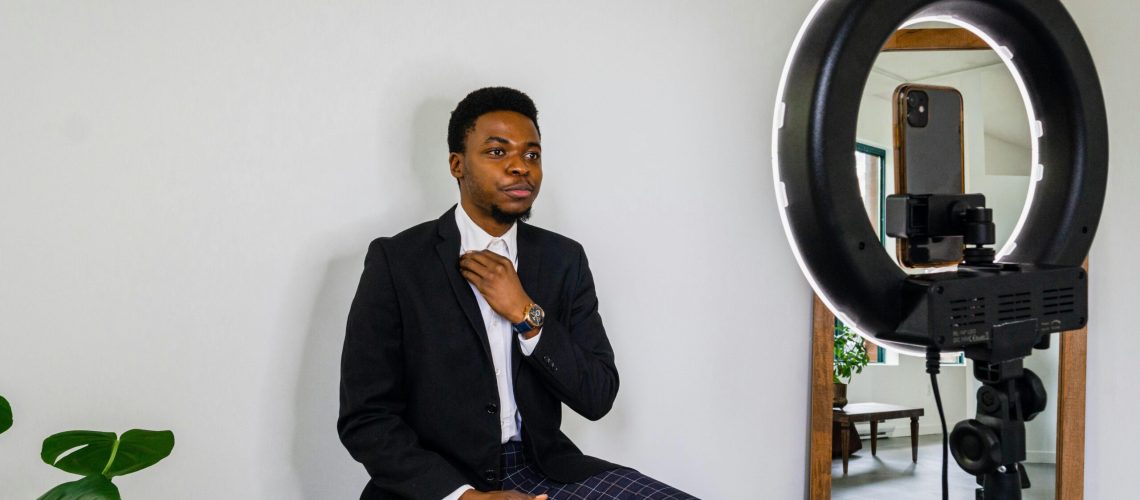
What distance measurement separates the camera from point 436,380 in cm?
160

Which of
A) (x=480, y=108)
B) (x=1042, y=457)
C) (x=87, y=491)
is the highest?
(x=480, y=108)

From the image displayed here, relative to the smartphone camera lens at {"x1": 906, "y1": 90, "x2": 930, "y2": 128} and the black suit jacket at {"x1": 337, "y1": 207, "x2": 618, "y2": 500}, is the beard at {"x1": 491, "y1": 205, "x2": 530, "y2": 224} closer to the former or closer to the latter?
the black suit jacket at {"x1": 337, "y1": 207, "x2": 618, "y2": 500}

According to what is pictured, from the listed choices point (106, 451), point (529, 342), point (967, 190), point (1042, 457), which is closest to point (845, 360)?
point (967, 190)

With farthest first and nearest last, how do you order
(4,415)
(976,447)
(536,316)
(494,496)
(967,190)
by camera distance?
(967,190), (536,316), (494,496), (4,415), (976,447)

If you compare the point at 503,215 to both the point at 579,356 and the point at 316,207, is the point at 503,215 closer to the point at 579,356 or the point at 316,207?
the point at 579,356

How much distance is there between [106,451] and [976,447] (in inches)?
48.0

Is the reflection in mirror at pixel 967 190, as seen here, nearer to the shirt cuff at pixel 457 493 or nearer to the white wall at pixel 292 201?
the white wall at pixel 292 201

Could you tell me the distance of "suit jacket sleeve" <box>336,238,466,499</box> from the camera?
58.9 inches

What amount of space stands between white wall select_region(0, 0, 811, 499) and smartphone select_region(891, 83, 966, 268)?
1.12m

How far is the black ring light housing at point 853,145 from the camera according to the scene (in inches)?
43.8

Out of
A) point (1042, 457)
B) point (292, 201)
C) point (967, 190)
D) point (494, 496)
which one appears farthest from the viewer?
point (1042, 457)

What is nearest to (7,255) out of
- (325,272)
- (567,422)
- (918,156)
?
(325,272)

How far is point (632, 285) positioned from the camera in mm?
2328

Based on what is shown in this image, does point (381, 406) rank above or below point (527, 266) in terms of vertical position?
below
